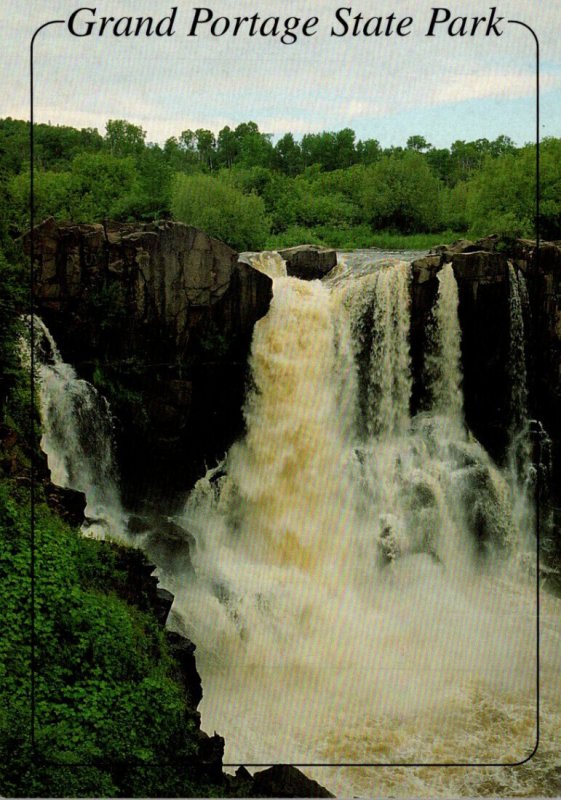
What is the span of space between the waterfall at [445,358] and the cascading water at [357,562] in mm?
40

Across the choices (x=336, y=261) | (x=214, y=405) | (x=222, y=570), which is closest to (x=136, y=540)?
(x=222, y=570)

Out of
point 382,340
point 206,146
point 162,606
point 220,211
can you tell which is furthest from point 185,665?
point 206,146

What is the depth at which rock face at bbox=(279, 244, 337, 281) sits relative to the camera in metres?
19.5

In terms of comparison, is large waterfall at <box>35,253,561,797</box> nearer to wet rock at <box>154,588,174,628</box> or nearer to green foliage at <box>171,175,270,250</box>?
wet rock at <box>154,588,174,628</box>

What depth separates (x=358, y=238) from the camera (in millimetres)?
25125

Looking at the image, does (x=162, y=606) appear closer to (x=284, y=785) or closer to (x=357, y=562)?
(x=284, y=785)

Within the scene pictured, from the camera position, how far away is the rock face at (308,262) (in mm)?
19547

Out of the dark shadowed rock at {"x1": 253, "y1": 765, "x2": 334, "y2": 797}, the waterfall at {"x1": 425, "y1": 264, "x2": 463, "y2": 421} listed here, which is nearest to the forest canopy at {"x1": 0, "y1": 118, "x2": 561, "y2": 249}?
the waterfall at {"x1": 425, "y1": 264, "x2": 463, "y2": 421}

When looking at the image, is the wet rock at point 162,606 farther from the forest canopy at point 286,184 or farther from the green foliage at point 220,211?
the green foliage at point 220,211

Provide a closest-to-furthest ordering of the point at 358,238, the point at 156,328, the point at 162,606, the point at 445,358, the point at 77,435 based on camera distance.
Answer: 1. the point at 162,606
2. the point at 77,435
3. the point at 156,328
4. the point at 445,358
5. the point at 358,238

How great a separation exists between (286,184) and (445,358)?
34.2ft

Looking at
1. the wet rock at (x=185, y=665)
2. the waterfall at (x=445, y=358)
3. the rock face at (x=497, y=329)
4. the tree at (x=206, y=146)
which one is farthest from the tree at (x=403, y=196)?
the wet rock at (x=185, y=665)

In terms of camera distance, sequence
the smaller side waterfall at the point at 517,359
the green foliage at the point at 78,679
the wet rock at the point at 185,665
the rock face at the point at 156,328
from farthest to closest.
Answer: the smaller side waterfall at the point at 517,359, the rock face at the point at 156,328, the wet rock at the point at 185,665, the green foliage at the point at 78,679

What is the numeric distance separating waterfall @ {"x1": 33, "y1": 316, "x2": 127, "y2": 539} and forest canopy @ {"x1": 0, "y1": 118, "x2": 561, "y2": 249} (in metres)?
5.22
